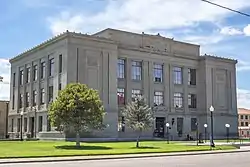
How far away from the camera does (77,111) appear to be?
144 ft

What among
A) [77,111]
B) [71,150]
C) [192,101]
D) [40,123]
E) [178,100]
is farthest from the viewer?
[192,101]

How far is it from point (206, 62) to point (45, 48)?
31823 millimetres

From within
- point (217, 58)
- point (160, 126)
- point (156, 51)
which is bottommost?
point (160, 126)

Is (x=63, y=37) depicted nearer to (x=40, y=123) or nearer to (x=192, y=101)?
(x=40, y=123)

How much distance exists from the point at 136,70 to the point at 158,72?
5.17 m

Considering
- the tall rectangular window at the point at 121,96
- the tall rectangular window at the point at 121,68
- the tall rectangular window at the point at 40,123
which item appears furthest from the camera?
the tall rectangular window at the point at 121,68

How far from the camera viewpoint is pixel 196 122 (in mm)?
80938

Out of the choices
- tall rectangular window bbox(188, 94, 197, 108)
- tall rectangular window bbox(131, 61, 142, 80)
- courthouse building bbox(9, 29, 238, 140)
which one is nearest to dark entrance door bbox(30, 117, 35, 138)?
courthouse building bbox(9, 29, 238, 140)

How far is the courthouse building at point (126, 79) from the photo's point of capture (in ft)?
215

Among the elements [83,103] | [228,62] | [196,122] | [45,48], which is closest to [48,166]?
[83,103]

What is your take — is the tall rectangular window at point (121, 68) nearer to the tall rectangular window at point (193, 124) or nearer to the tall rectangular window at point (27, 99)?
the tall rectangular window at point (27, 99)

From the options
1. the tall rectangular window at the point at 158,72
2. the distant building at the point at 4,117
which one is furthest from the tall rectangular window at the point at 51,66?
the distant building at the point at 4,117

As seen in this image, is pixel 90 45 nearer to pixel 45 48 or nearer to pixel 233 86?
pixel 45 48

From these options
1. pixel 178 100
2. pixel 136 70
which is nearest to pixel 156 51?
pixel 136 70
